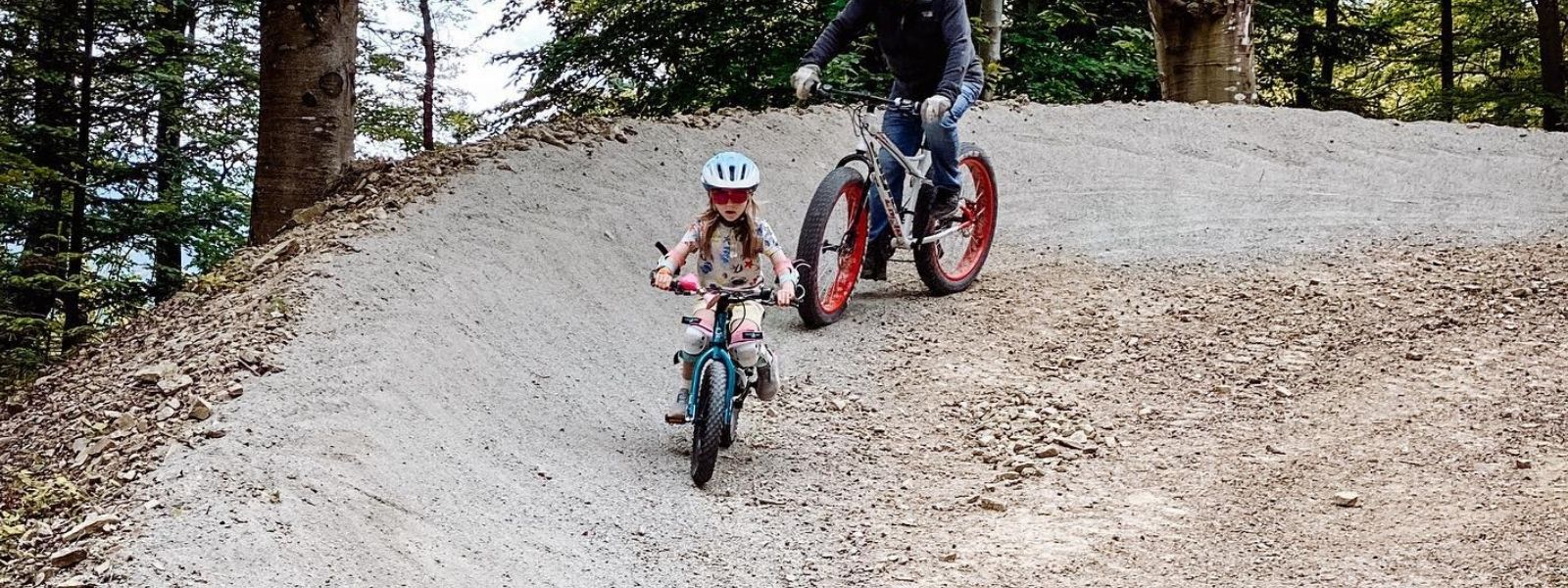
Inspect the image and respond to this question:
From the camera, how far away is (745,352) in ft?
18.0

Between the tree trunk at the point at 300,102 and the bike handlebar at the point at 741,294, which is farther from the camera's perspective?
the tree trunk at the point at 300,102

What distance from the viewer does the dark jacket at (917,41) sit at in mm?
7352

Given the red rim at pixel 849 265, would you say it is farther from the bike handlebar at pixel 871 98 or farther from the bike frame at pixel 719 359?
the bike frame at pixel 719 359

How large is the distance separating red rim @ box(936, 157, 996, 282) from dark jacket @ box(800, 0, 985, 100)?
0.99 m

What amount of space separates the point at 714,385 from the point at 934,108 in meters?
2.72

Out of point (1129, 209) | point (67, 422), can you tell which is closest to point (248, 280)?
point (67, 422)

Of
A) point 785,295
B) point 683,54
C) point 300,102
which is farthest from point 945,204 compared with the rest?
point 683,54

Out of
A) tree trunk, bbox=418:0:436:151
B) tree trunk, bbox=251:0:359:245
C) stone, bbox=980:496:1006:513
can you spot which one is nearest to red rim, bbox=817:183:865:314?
stone, bbox=980:496:1006:513

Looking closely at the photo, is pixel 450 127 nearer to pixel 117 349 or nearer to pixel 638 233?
pixel 638 233

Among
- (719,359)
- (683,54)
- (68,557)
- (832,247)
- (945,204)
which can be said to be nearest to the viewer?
(68,557)

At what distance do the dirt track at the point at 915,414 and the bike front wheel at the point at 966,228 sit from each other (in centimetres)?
17

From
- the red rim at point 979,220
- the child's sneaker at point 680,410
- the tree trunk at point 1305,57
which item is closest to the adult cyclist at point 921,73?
the red rim at point 979,220

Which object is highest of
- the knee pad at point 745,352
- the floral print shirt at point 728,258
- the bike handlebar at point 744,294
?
the floral print shirt at point 728,258

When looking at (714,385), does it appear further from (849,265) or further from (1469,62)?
(1469,62)
